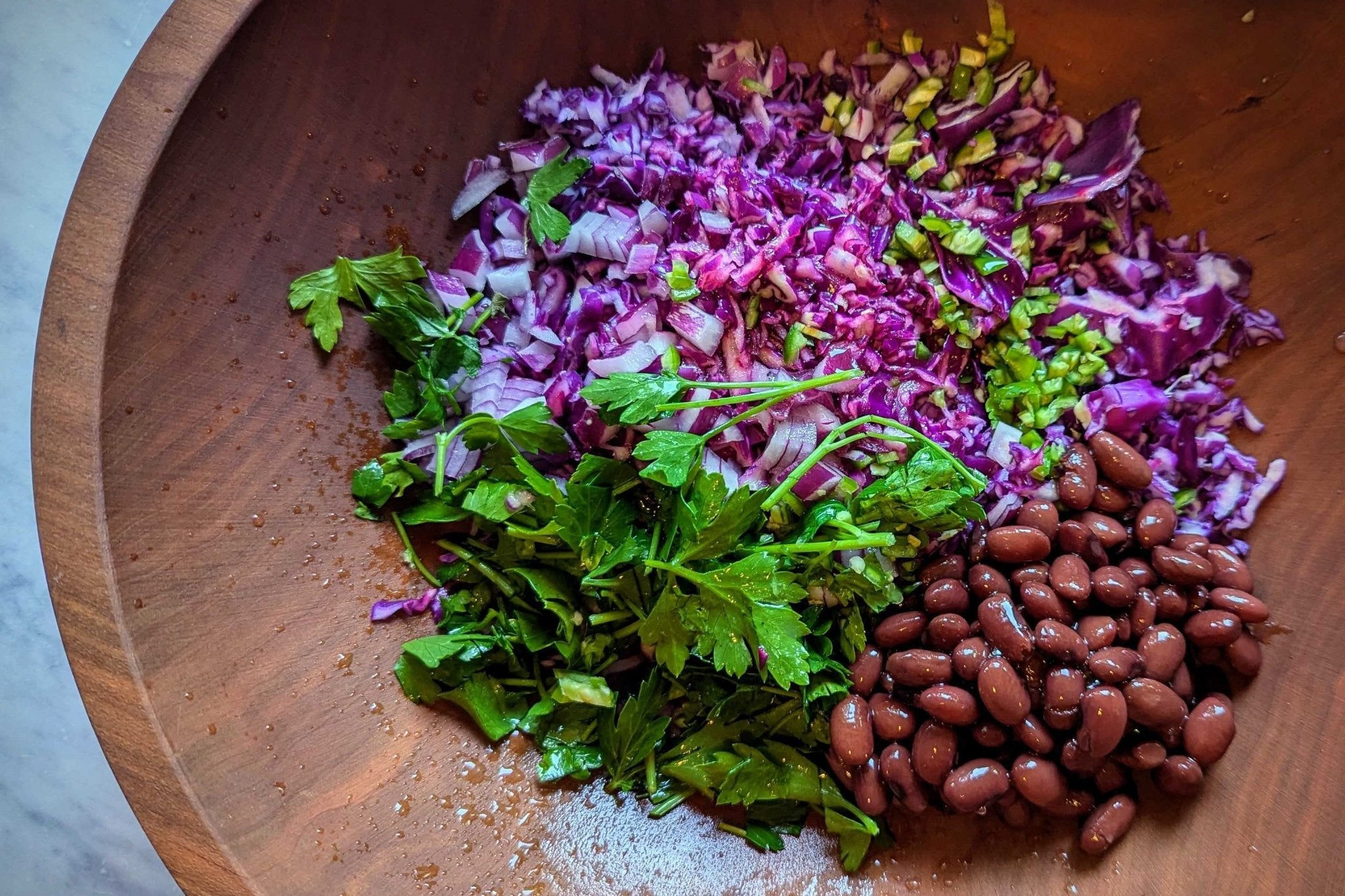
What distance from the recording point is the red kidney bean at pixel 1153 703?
1305mm

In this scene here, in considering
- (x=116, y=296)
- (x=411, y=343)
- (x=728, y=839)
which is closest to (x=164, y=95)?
(x=116, y=296)

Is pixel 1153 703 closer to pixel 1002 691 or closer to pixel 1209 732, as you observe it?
pixel 1209 732

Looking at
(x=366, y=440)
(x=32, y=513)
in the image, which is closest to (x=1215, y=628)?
(x=366, y=440)

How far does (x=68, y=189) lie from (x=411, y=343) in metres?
0.93

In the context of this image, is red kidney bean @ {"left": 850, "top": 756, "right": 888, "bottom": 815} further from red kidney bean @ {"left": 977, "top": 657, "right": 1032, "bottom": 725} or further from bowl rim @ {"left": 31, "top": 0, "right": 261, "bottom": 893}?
bowl rim @ {"left": 31, "top": 0, "right": 261, "bottom": 893}

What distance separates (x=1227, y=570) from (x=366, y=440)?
154 centimetres

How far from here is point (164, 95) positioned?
1.23 metres

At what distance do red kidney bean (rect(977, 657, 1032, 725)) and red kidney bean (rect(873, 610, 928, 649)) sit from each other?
12 centimetres

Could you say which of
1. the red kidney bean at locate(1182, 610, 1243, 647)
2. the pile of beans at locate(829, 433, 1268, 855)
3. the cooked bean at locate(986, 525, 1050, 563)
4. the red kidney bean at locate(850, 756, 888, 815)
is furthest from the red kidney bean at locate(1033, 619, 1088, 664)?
the red kidney bean at locate(850, 756, 888, 815)

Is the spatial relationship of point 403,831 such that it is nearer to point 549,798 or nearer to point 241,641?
point 549,798

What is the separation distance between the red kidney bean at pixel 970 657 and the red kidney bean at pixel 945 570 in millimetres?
115

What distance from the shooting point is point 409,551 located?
4.91 feet

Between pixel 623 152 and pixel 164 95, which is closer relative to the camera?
pixel 164 95

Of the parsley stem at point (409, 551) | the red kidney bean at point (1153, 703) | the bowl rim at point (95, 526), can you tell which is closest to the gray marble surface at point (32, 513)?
the bowl rim at point (95, 526)
